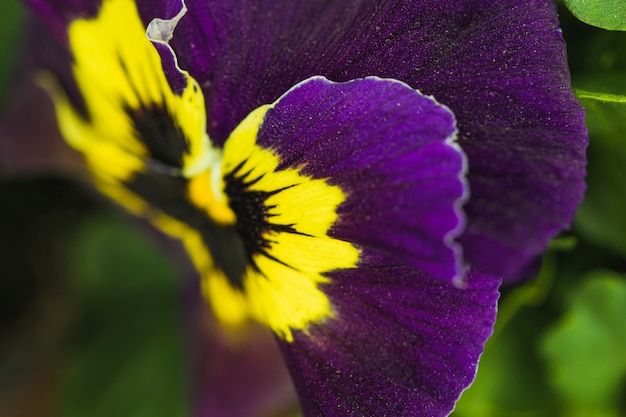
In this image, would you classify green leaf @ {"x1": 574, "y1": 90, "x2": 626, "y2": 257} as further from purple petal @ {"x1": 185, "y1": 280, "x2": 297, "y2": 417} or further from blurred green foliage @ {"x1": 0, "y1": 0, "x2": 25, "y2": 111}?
blurred green foliage @ {"x1": 0, "y1": 0, "x2": 25, "y2": 111}

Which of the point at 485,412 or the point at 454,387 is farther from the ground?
the point at 454,387

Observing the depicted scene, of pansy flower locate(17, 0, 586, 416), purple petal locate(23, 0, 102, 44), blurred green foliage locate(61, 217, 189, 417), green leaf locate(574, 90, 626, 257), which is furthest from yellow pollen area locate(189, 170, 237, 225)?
blurred green foliage locate(61, 217, 189, 417)

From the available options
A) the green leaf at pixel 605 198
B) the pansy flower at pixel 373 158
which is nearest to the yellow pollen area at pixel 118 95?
the pansy flower at pixel 373 158

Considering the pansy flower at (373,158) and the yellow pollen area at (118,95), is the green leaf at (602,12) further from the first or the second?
the yellow pollen area at (118,95)

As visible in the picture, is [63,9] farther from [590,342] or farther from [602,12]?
[590,342]

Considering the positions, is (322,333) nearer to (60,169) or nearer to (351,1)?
(351,1)

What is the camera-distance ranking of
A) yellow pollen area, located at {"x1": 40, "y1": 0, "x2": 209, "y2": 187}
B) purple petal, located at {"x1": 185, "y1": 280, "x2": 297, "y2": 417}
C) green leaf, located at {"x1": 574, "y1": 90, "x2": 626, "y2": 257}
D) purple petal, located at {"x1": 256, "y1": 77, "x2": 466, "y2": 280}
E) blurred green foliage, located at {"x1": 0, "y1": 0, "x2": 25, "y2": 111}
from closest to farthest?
purple petal, located at {"x1": 256, "y1": 77, "x2": 466, "y2": 280}
yellow pollen area, located at {"x1": 40, "y1": 0, "x2": 209, "y2": 187}
green leaf, located at {"x1": 574, "y1": 90, "x2": 626, "y2": 257}
purple petal, located at {"x1": 185, "y1": 280, "x2": 297, "y2": 417}
blurred green foliage, located at {"x1": 0, "y1": 0, "x2": 25, "y2": 111}

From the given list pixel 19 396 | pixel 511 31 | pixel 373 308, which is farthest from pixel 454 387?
pixel 19 396
